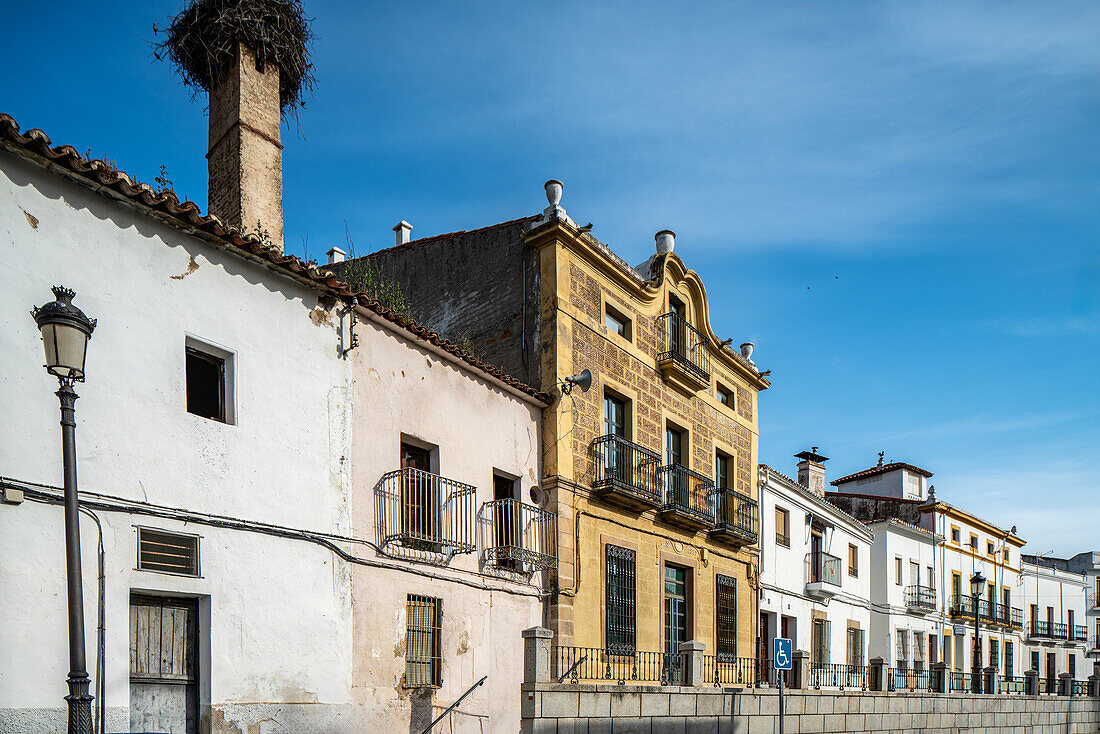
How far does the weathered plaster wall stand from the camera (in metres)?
11.7

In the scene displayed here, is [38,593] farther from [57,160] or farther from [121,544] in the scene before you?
[57,160]

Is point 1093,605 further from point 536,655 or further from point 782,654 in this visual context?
point 536,655

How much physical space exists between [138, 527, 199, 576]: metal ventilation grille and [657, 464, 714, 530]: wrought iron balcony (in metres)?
9.69

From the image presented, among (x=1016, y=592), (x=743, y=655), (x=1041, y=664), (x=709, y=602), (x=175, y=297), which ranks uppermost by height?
(x=175, y=297)

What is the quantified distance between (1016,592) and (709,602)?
28379 millimetres

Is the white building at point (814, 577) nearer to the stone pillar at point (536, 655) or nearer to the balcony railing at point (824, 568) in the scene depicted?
the balcony railing at point (824, 568)

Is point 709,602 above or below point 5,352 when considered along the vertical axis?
below

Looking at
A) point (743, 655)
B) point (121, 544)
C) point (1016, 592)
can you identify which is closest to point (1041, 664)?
point (1016, 592)

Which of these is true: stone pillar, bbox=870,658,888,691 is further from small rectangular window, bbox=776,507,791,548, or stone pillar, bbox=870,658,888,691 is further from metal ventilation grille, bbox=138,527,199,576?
metal ventilation grille, bbox=138,527,199,576

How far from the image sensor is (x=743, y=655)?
20.7m

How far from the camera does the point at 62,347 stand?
6.66 metres

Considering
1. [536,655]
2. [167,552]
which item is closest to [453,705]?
[536,655]

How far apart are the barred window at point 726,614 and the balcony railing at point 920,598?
15.1 metres

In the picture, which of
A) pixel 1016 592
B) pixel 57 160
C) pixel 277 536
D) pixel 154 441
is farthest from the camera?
pixel 1016 592
